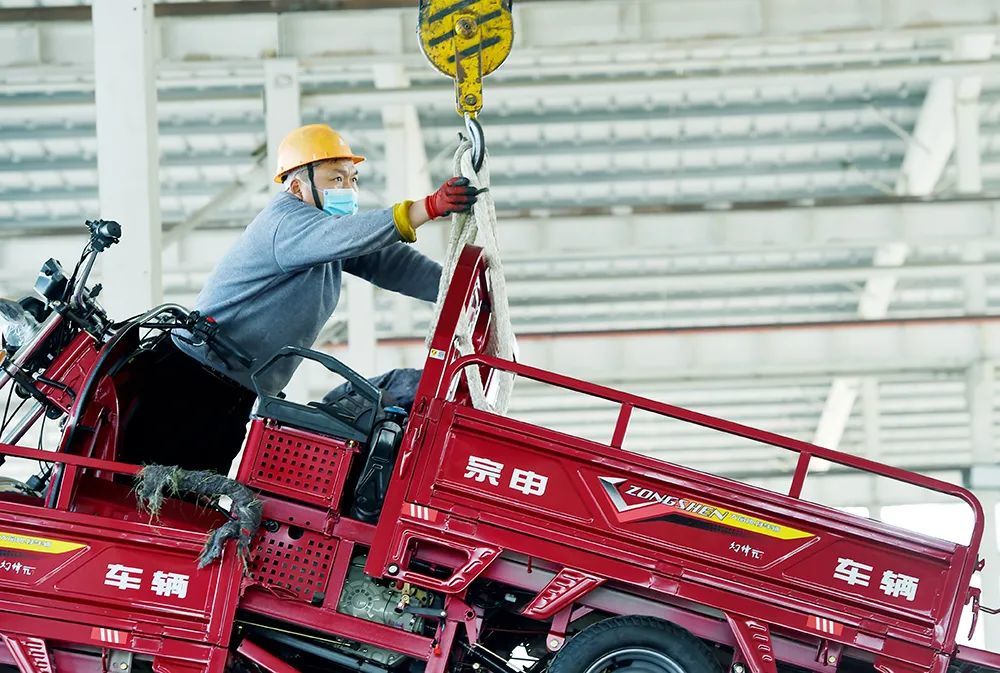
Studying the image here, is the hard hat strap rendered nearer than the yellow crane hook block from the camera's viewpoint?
No

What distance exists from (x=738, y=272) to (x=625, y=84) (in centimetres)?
574

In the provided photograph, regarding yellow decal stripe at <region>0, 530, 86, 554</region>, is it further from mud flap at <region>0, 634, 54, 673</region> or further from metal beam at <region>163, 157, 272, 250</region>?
metal beam at <region>163, 157, 272, 250</region>

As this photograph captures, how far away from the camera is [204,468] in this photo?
5.35m

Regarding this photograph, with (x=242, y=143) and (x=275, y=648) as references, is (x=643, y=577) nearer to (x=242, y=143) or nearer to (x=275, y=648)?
(x=275, y=648)

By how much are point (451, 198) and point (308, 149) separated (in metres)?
1.00

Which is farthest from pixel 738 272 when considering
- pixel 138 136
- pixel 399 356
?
pixel 138 136

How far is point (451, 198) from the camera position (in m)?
4.61

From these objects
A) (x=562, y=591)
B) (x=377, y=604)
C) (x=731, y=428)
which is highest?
(x=731, y=428)

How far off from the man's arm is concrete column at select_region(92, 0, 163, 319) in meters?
2.24

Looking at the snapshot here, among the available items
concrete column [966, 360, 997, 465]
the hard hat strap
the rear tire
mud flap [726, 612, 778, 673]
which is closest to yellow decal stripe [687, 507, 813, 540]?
mud flap [726, 612, 778, 673]

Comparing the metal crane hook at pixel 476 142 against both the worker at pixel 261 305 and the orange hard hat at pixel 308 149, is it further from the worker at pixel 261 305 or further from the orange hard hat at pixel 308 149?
the orange hard hat at pixel 308 149

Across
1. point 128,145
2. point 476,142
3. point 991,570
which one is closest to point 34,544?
point 476,142

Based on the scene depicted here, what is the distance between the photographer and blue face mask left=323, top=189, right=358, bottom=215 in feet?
17.6

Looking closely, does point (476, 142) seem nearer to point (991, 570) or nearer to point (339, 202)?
point (339, 202)
